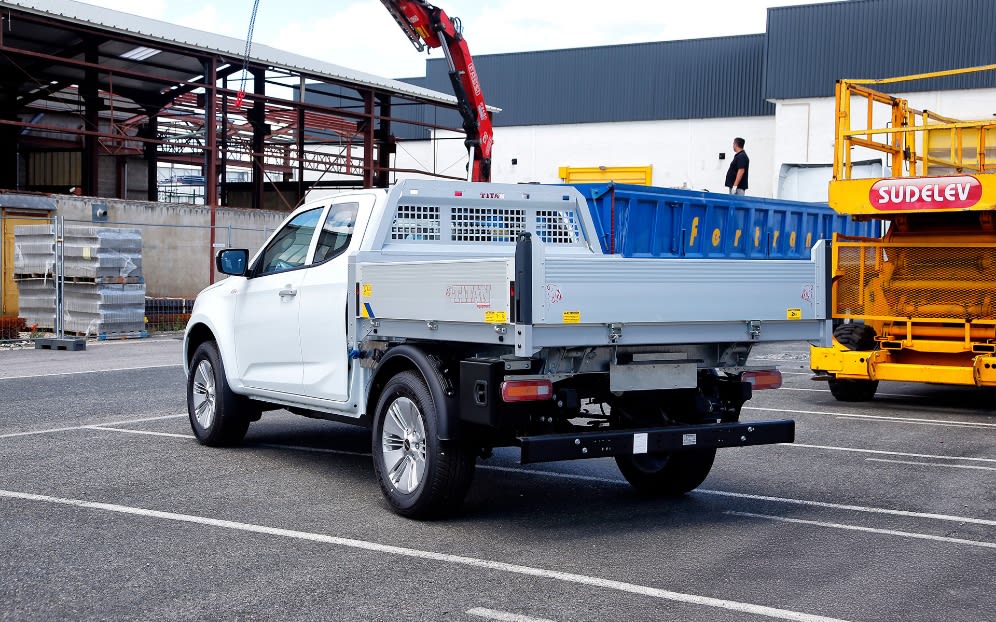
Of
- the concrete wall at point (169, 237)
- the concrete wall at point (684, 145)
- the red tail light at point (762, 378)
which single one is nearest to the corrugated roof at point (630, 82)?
the concrete wall at point (684, 145)

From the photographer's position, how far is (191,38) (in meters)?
28.8

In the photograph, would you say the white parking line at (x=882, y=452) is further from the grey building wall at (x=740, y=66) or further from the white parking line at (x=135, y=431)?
the grey building wall at (x=740, y=66)

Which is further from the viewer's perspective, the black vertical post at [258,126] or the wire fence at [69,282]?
the black vertical post at [258,126]

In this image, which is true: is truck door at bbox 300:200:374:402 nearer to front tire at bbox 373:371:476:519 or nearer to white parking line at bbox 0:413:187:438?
front tire at bbox 373:371:476:519

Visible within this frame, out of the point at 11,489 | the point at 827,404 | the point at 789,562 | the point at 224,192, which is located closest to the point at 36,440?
the point at 11,489

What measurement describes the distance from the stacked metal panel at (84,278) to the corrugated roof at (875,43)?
24.6 meters

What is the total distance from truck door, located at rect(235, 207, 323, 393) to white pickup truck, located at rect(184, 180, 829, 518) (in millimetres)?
20

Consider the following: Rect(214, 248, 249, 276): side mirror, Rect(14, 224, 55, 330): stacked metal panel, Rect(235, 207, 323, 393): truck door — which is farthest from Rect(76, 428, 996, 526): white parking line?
Rect(14, 224, 55, 330): stacked metal panel

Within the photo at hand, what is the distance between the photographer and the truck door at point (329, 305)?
7.85m

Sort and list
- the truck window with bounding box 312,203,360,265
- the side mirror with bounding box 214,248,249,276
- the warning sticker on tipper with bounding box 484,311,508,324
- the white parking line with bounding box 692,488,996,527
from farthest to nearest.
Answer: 1. the side mirror with bounding box 214,248,249,276
2. the truck window with bounding box 312,203,360,265
3. the white parking line with bounding box 692,488,996,527
4. the warning sticker on tipper with bounding box 484,311,508,324

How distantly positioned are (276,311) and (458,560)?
342 cm

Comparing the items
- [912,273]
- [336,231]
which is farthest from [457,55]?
[336,231]

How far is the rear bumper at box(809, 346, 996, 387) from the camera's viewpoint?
12133 mm

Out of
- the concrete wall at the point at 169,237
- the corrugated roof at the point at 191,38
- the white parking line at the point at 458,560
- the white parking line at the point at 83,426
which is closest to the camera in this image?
the white parking line at the point at 458,560
